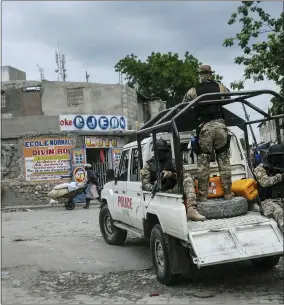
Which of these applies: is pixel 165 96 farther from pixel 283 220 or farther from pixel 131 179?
pixel 283 220

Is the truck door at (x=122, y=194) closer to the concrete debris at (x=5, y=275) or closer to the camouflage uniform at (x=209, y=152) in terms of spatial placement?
the camouflage uniform at (x=209, y=152)

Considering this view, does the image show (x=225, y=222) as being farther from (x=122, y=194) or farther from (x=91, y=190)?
(x=91, y=190)

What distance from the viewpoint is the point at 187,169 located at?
689 centimetres

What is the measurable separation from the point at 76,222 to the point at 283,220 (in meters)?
8.17

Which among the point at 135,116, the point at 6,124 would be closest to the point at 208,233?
the point at 6,124

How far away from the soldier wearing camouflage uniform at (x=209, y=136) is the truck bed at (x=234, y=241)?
0.89 metres

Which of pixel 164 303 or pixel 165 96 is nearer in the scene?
pixel 164 303

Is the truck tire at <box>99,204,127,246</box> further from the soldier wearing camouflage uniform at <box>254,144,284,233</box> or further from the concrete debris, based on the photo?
the soldier wearing camouflage uniform at <box>254,144,284,233</box>

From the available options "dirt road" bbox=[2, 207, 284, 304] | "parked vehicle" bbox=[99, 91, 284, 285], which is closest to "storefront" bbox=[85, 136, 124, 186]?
"dirt road" bbox=[2, 207, 284, 304]

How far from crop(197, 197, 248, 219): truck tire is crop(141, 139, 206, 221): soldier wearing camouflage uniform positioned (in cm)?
14

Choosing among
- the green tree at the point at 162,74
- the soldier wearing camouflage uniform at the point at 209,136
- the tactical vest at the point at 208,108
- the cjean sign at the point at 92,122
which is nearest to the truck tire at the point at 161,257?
the soldier wearing camouflage uniform at the point at 209,136

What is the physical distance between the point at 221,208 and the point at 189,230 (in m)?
0.79

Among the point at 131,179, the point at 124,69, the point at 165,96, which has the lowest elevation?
the point at 131,179

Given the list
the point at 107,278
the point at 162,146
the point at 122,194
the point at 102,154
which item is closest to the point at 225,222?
the point at 162,146
